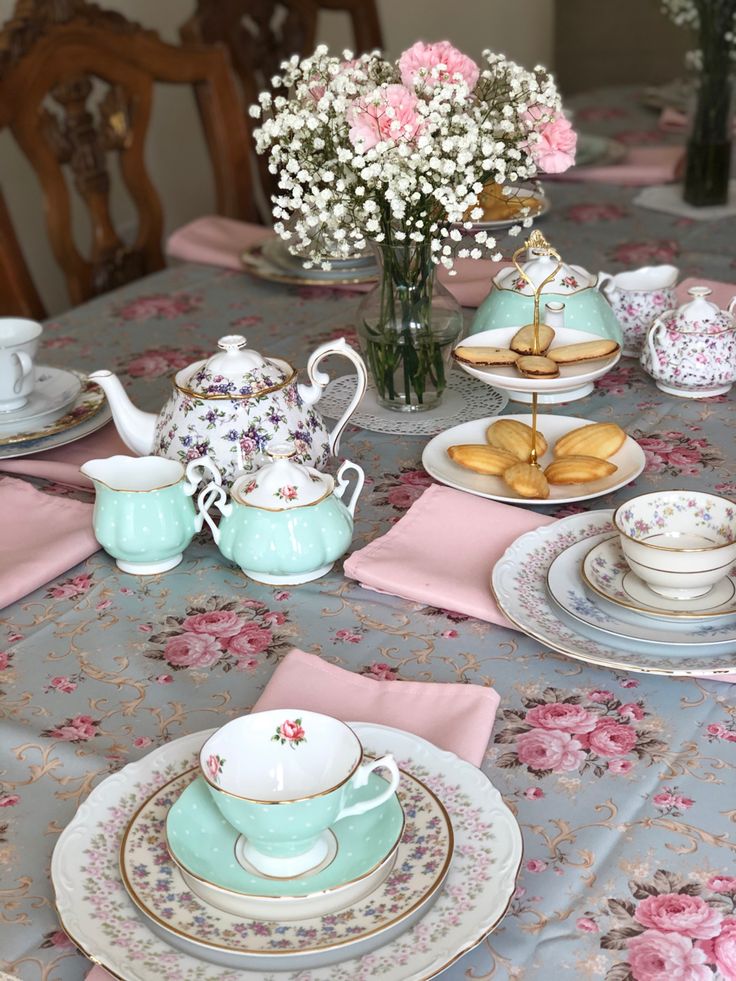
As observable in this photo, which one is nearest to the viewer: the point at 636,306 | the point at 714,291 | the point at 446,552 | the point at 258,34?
the point at 446,552

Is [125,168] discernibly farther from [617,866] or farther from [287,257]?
[617,866]

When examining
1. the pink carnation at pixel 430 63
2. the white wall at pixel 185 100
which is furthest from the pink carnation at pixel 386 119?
the white wall at pixel 185 100

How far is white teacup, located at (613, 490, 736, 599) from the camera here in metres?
0.88

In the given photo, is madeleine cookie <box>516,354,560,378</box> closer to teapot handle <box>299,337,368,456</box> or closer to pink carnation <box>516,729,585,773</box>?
teapot handle <box>299,337,368,456</box>

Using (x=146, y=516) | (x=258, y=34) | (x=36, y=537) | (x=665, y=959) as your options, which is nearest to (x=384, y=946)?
(x=665, y=959)

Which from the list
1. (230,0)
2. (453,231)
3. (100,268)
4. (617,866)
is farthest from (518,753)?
(230,0)

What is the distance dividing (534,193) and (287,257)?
0.57 meters

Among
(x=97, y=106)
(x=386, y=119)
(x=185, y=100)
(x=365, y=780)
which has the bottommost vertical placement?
(x=185, y=100)

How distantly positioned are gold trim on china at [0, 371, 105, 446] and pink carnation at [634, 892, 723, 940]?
0.80m

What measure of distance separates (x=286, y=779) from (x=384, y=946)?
110 mm

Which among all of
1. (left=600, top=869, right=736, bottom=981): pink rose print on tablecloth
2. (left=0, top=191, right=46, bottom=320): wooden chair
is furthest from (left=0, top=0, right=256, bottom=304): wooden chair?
(left=600, top=869, right=736, bottom=981): pink rose print on tablecloth

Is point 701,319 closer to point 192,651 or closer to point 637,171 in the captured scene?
point 192,651

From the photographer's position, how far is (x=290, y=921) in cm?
64

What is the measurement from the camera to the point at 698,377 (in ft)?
4.29
